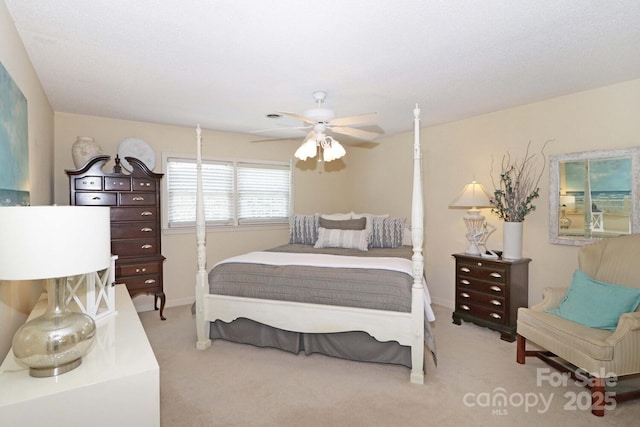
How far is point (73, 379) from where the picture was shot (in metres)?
1.34

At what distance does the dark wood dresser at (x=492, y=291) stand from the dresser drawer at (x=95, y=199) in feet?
12.4

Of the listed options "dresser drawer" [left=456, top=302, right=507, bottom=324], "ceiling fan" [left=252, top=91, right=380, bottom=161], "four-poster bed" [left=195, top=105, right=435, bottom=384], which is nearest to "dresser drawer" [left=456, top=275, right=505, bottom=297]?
"dresser drawer" [left=456, top=302, right=507, bottom=324]

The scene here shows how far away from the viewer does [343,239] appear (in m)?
4.27

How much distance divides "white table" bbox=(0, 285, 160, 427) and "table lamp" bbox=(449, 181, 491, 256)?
11.0 ft

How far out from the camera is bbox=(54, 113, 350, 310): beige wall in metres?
3.99

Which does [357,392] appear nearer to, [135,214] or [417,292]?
[417,292]

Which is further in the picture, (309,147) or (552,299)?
(309,147)

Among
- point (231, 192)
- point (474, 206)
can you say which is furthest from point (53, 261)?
point (231, 192)

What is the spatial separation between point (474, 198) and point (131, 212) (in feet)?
12.2

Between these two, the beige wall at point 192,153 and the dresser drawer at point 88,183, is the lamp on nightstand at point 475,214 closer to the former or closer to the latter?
the beige wall at point 192,153

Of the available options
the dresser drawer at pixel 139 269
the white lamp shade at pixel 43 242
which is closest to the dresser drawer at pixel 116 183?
the dresser drawer at pixel 139 269

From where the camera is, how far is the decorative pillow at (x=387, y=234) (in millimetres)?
4348

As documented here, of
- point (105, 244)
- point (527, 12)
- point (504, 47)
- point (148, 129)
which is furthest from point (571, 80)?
point (148, 129)

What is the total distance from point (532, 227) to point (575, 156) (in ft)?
2.64
